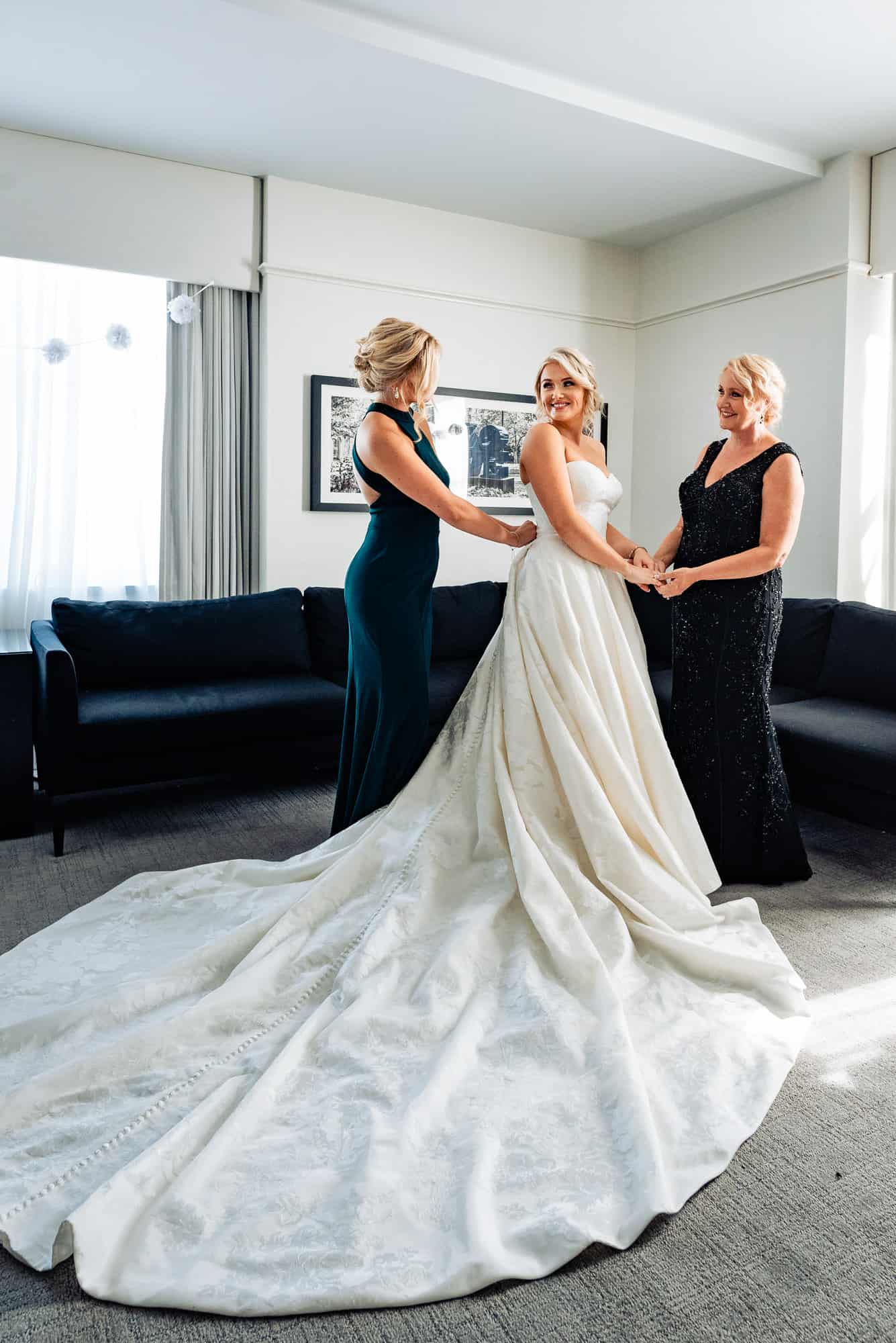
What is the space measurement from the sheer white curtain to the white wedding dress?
250cm

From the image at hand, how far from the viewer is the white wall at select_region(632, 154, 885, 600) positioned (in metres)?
4.86

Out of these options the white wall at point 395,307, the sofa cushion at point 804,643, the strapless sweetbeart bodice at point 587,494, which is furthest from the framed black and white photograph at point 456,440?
the strapless sweetbeart bodice at point 587,494

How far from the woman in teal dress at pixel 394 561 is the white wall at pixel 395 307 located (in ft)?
7.67

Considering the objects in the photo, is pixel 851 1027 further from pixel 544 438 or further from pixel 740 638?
pixel 544 438

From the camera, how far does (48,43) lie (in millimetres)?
3658

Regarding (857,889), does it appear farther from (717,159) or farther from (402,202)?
(402,202)

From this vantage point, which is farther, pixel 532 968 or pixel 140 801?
pixel 140 801

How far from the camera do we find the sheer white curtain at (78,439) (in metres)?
4.72

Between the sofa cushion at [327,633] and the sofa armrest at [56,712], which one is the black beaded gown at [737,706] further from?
the sofa armrest at [56,712]

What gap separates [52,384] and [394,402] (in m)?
2.69

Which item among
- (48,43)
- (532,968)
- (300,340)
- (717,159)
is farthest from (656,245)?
(532,968)

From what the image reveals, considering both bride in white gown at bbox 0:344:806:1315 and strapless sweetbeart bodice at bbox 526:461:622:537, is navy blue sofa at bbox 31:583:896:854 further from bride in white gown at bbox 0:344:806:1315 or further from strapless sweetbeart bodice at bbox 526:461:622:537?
strapless sweetbeart bodice at bbox 526:461:622:537

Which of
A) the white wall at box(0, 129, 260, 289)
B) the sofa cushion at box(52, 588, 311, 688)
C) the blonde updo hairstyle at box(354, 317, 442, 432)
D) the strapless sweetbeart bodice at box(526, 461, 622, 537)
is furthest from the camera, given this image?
the white wall at box(0, 129, 260, 289)

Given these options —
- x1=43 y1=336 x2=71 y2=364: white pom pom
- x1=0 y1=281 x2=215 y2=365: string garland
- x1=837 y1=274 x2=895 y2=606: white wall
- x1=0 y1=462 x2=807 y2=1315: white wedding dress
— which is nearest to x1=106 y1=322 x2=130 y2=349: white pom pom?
x1=0 y1=281 x2=215 y2=365: string garland
